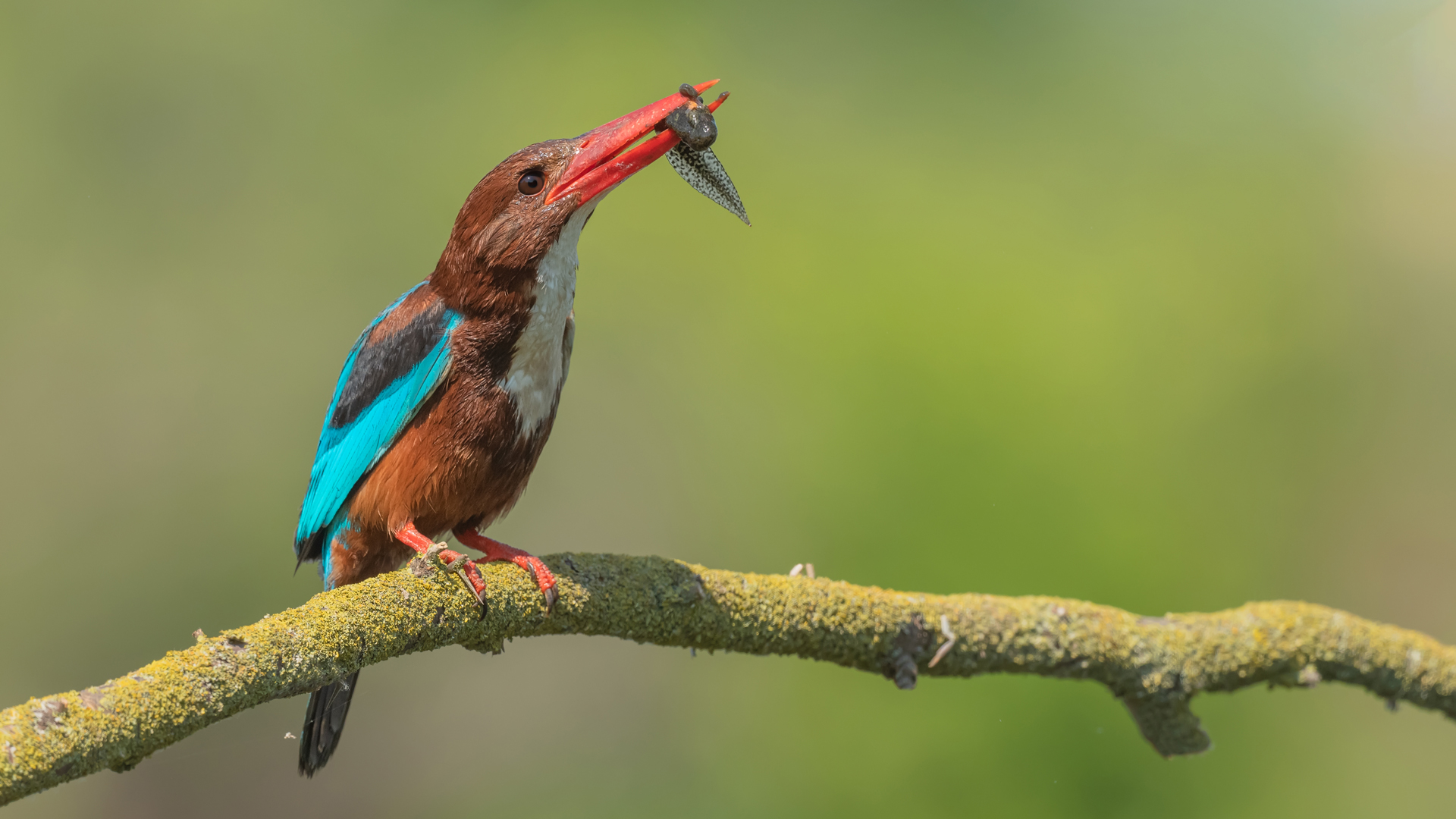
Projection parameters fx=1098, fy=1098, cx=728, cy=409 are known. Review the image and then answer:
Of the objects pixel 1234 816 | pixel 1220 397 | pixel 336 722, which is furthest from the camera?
pixel 1220 397

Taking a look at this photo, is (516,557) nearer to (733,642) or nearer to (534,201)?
(733,642)

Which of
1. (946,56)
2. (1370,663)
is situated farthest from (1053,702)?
(946,56)

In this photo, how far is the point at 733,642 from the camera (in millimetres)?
2059

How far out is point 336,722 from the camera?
7.79 feet

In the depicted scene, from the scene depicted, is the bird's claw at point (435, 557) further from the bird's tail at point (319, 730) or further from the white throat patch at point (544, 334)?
the bird's tail at point (319, 730)

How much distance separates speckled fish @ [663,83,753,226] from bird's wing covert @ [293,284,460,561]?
57 centimetres

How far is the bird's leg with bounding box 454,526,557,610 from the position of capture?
188cm

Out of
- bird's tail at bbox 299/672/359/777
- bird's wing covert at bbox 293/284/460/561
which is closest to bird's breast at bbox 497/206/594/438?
bird's wing covert at bbox 293/284/460/561

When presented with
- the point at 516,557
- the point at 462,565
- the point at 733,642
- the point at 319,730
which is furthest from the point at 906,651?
the point at 319,730

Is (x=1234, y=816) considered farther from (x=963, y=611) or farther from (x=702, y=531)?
(x=963, y=611)

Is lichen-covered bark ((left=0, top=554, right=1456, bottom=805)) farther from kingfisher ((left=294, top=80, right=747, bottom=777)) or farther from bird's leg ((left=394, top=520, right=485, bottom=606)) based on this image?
kingfisher ((left=294, top=80, right=747, bottom=777))

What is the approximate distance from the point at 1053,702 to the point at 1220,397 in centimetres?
335

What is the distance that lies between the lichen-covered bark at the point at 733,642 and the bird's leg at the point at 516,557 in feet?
0.06

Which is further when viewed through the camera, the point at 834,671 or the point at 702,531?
the point at 702,531
